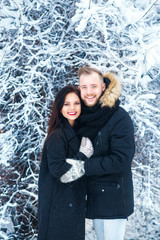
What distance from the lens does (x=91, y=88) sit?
2236mm

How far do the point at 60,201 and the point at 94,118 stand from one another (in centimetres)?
78

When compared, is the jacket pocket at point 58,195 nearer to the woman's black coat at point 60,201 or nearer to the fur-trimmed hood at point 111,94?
the woman's black coat at point 60,201

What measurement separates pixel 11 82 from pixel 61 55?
2.30 ft

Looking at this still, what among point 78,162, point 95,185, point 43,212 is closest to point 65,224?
point 43,212

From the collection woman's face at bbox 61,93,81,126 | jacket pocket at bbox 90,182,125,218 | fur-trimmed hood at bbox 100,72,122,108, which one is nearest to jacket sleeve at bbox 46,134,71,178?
woman's face at bbox 61,93,81,126

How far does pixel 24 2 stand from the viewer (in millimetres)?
2957

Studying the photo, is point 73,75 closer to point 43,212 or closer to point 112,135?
point 112,135

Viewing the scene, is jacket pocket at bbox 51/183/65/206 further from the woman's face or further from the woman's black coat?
the woman's face

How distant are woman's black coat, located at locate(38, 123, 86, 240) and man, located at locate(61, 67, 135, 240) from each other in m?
0.11

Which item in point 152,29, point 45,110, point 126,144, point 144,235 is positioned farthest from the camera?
point 144,235

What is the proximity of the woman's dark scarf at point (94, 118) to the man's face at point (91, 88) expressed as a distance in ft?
0.22

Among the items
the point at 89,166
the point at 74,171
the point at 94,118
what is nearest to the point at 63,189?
the point at 74,171

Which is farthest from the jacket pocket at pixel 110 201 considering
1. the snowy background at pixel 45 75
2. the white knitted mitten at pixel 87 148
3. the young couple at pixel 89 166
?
the snowy background at pixel 45 75

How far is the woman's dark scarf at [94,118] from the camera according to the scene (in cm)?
215
